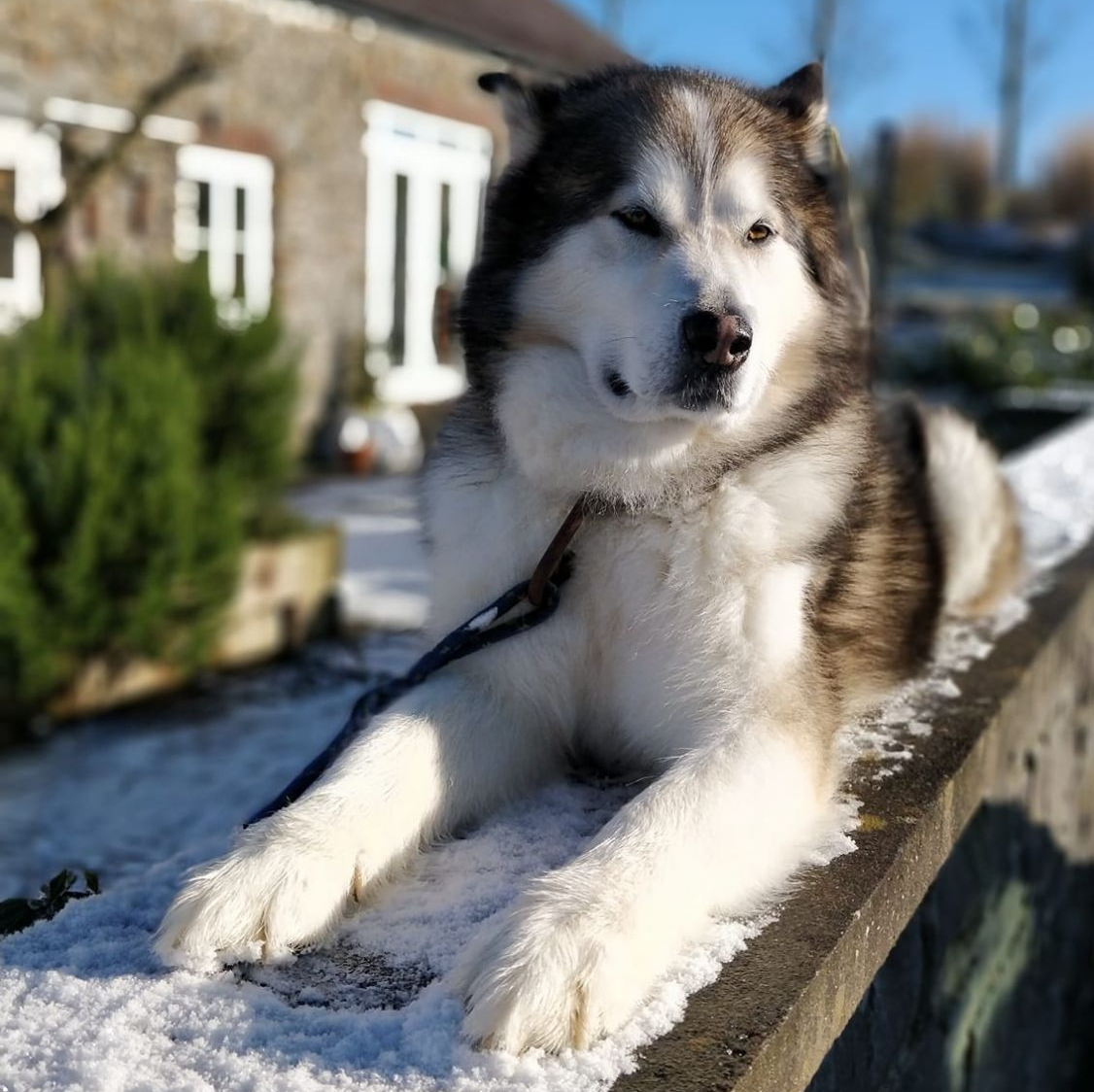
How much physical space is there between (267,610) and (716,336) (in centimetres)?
461

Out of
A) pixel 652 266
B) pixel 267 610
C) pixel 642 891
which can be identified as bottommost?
pixel 267 610

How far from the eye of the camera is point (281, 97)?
10359mm

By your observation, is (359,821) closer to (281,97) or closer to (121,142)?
(121,142)

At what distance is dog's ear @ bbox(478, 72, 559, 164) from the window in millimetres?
7454

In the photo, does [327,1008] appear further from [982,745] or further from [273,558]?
[273,558]

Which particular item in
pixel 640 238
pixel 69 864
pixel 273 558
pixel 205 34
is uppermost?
pixel 205 34

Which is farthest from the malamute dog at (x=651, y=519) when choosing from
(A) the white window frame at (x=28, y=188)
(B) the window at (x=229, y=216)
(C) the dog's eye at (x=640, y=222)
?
(B) the window at (x=229, y=216)

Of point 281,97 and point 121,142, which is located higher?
point 281,97

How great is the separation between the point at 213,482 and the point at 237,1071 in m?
4.78

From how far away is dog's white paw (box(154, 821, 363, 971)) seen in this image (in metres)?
1.61

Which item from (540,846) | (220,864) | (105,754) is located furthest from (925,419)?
(105,754)

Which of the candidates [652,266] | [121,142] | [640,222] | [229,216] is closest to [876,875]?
[652,266]

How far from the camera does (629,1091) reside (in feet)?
4.42

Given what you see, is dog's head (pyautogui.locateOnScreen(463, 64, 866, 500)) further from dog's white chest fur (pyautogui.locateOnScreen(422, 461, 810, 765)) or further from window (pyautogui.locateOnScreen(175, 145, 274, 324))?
window (pyautogui.locateOnScreen(175, 145, 274, 324))
